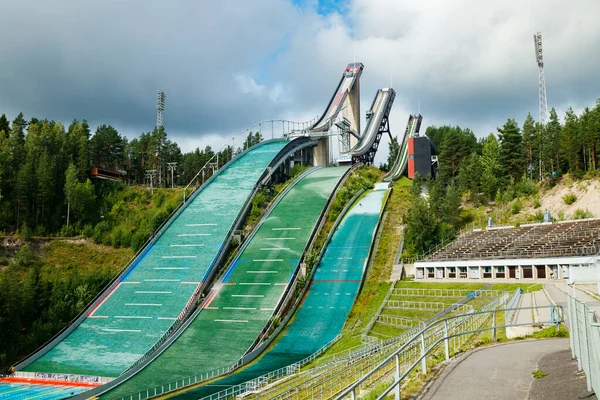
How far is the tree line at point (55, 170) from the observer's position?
47.2 meters

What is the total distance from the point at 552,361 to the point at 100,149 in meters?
61.7

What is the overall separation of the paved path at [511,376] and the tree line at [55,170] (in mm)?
40314

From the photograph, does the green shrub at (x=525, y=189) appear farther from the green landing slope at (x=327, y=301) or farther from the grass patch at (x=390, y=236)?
the green landing slope at (x=327, y=301)

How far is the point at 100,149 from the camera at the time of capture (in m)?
63.4

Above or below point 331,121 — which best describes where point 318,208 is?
below

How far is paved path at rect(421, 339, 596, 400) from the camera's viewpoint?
771cm

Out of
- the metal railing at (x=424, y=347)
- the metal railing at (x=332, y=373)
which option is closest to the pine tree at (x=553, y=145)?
the metal railing at (x=332, y=373)

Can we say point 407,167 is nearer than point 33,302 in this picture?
No

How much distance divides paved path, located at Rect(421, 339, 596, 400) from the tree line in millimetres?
40314

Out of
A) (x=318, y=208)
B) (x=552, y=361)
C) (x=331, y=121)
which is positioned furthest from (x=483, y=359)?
(x=331, y=121)

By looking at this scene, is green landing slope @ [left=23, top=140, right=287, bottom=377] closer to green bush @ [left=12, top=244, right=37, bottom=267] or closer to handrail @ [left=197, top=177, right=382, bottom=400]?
handrail @ [left=197, top=177, right=382, bottom=400]

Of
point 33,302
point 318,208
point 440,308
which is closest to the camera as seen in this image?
point 440,308

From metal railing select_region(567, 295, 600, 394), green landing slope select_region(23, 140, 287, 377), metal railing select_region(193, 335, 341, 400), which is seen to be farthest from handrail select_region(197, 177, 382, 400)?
metal railing select_region(567, 295, 600, 394)

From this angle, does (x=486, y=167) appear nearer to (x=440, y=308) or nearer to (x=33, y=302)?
(x=440, y=308)
